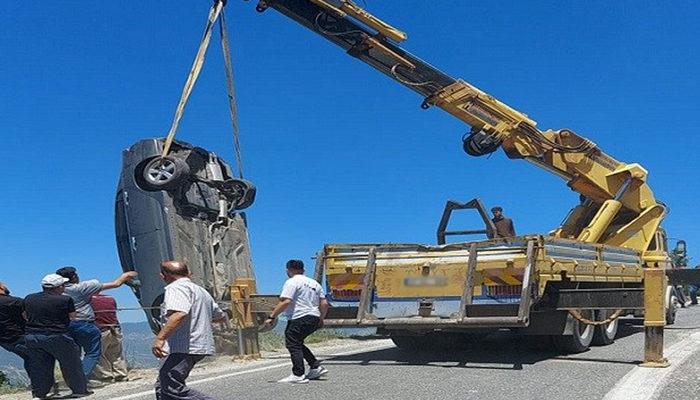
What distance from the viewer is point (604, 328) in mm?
10891

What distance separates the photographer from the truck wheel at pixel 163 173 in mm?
13219

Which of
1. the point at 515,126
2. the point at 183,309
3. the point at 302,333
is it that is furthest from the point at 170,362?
the point at 515,126

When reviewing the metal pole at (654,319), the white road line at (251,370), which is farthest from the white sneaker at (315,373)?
the metal pole at (654,319)

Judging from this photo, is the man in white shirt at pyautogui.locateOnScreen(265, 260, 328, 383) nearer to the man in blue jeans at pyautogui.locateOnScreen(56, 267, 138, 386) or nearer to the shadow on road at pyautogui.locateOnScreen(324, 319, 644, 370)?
the shadow on road at pyautogui.locateOnScreen(324, 319, 644, 370)

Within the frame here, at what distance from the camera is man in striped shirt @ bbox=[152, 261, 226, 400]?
504cm

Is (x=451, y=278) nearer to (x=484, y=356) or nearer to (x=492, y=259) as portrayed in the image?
(x=492, y=259)

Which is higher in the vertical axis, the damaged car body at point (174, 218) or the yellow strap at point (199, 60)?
the yellow strap at point (199, 60)

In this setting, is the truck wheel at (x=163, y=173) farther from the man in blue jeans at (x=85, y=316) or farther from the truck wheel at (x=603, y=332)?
the truck wheel at (x=603, y=332)

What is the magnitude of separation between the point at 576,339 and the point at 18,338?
7041mm

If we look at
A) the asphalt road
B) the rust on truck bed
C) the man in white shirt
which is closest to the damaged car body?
the asphalt road

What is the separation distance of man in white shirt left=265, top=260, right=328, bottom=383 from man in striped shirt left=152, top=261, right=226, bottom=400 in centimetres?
247

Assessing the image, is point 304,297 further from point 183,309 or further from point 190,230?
point 190,230

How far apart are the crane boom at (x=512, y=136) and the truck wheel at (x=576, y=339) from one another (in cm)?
349

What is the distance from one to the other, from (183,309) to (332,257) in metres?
5.06
